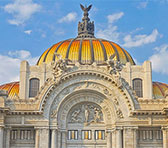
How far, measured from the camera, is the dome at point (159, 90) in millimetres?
64688

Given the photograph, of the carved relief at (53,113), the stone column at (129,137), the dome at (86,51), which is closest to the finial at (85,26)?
the dome at (86,51)

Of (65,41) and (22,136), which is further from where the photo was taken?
(65,41)

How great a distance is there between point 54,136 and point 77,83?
7.05m

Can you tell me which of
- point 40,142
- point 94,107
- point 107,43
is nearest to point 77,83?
point 94,107

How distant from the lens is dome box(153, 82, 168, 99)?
212ft

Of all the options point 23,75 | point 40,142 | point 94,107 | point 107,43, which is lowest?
point 40,142

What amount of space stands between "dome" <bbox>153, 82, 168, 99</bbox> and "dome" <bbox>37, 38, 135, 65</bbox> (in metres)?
5.27

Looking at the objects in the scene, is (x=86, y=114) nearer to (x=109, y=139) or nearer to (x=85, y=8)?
(x=109, y=139)

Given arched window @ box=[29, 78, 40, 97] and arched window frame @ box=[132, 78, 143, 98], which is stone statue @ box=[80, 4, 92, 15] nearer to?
arched window frame @ box=[132, 78, 143, 98]

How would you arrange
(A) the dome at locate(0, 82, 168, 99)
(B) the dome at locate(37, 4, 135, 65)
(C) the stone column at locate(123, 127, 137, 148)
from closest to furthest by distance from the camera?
1. (C) the stone column at locate(123, 127, 137, 148)
2. (B) the dome at locate(37, 4, 135, 65)
3. (A) the dome at locate(0, 82, 168, 99)

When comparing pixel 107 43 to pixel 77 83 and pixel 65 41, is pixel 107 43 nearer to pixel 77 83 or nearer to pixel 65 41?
pixel 65 41

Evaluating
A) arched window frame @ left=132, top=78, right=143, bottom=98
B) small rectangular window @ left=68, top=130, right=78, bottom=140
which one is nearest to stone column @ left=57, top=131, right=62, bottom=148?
small rectangular window @ left=68, top=130, right=78, bottom=140

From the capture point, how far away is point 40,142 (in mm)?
50844

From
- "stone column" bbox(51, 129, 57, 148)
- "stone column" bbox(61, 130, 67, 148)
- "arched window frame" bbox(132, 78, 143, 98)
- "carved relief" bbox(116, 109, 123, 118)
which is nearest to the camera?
"stone column" bbox(51, 129, 57, 148)
